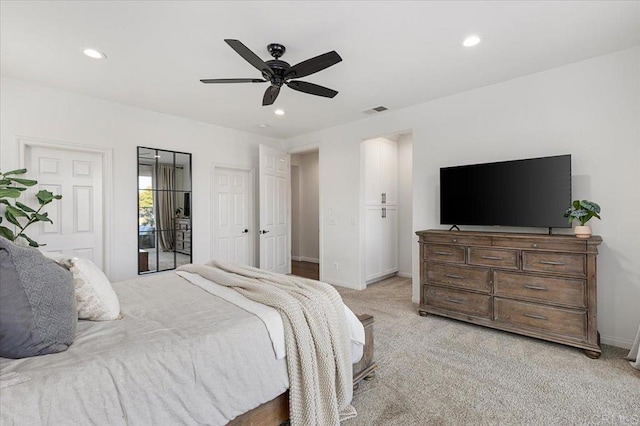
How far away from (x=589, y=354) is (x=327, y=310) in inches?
92.6

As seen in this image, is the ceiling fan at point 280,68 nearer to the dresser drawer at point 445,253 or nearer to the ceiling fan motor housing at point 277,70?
the ceiling fan motor housing at point 277,70

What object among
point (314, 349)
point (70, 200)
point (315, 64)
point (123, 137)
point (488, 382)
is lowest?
point (488, 382)

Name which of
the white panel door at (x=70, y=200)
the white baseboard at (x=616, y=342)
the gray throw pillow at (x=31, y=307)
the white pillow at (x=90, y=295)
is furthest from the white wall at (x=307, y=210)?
the gray throw pillow at (x=31, y=307)

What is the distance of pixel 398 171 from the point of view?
564 centimetres

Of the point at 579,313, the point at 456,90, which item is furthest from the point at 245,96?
the point at 579,313

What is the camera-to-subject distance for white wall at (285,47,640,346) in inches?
104

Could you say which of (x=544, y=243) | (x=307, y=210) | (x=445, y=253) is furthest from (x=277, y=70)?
(x=307, y=210)

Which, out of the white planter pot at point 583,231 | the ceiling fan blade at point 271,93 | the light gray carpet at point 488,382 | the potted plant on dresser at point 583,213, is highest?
the ceiling fan blade at point 271,93

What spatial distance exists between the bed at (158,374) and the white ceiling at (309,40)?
198cm

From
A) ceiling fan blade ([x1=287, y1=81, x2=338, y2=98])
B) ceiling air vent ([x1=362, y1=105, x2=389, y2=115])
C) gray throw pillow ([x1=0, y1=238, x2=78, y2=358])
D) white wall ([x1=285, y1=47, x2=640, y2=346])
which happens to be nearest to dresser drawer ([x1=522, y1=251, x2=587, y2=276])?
white wall ([x1=285, y1=47, x2=640, y2=346])

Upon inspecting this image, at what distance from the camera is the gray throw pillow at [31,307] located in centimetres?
109

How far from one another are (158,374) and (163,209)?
351cm

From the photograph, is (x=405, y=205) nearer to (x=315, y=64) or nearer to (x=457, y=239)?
(x=457, y=239)

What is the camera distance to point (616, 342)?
269cm
